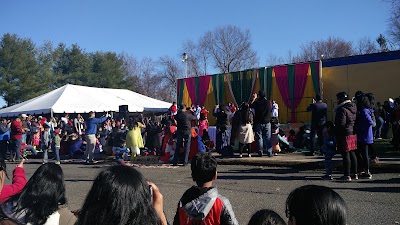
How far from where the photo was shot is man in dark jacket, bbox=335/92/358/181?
8.73 metres

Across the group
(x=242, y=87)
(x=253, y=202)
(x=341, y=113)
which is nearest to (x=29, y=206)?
(x=253, y=202)

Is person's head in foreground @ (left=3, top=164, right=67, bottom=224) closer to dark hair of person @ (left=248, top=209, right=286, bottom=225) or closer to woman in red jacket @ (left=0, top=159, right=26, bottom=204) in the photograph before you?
woman in red jacket @ (left=0, top=159, right=26, bottom=204)

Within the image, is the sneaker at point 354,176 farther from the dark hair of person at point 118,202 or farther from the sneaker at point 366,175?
the dark hair of person at point 118,202

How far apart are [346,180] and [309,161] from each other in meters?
2.30

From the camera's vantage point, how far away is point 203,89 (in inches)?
1077

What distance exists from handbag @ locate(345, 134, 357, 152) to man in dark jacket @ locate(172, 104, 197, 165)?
18.2ft

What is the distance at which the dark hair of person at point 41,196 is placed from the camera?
3.08 metres

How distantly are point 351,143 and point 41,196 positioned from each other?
705 cm

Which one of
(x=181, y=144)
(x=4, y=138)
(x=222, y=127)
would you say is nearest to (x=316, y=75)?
(x=222, y=127)

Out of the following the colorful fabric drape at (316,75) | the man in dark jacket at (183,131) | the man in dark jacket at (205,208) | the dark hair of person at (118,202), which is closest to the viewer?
the dark hair of person at (118,202)

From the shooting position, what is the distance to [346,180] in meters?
8.91

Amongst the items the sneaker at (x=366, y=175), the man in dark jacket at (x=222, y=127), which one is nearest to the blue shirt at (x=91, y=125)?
the man in dark jacket at (x=222, y=127)

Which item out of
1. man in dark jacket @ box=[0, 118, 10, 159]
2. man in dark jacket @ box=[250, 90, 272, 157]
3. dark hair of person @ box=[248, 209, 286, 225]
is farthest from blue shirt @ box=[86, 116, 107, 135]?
dark hair of person @ box=[248, 209, 286, 225]

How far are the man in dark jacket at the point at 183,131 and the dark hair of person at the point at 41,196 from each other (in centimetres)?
982
